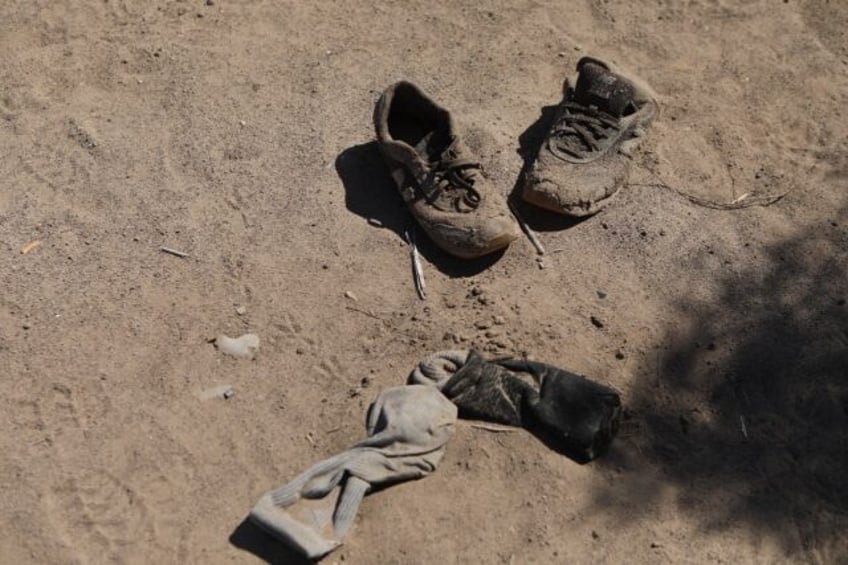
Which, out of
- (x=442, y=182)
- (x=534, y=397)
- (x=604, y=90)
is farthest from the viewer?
(x=604, y=90)

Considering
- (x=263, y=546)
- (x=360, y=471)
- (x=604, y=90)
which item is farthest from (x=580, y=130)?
(x=263, y=546)

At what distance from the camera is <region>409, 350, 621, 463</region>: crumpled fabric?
344cm

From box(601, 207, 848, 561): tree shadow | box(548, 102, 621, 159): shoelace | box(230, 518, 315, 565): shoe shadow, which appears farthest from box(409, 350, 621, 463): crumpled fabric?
box(548, 102, 621, 159): shoelace

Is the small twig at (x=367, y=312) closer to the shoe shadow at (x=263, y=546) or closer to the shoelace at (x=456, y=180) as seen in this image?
the shoelace at (x=456, y=180)

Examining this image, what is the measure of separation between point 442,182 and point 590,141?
0.71 meters

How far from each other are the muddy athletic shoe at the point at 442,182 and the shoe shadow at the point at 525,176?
14 centimetres

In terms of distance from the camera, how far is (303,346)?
3.75m

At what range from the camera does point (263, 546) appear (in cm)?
324

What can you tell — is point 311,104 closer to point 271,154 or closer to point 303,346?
point 271,154

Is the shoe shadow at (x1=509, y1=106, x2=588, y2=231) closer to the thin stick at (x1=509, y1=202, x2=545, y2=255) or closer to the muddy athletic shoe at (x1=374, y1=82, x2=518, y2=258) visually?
the thin stick at (x1=509, y1=202, x2=545, y2=255)

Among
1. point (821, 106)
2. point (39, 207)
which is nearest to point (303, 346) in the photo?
point (39, 207)

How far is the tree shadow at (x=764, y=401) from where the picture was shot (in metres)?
3.37

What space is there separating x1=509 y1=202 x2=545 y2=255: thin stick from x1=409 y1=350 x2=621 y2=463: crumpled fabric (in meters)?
0.62

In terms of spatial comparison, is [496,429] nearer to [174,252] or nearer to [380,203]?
[380,203]
